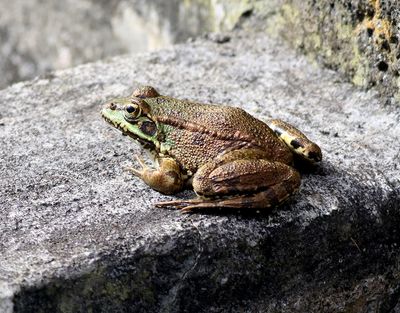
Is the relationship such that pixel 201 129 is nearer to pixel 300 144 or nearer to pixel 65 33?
pixel 300 144

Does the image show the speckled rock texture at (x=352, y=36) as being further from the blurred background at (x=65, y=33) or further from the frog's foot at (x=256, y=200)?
the blurred background at (x=65, y=33)

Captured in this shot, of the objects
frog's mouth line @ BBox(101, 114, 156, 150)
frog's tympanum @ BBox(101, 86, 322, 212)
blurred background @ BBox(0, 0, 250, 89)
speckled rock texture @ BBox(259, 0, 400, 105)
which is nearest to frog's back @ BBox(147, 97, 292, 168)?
frog's tympanum @ BBox(101, 86, 322, 212)

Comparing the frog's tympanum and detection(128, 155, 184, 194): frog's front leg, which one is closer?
the frog's tympanum

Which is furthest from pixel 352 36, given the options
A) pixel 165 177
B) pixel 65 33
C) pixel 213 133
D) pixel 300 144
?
pixel 65 33

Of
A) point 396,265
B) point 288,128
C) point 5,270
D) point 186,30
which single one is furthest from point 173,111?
point 186,30

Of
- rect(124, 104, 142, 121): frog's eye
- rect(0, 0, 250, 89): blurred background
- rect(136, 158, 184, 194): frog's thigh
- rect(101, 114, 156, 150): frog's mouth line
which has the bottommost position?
rect(0, 0, 250, 89): blurred background

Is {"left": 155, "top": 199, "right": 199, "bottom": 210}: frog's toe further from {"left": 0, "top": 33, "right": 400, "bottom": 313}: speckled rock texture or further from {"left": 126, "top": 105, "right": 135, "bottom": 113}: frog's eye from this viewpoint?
{"left": 126, "top": 105, "right": 135, "bottom": 113}: frog's eye

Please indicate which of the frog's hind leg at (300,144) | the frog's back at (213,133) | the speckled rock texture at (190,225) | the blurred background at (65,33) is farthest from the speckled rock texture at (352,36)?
the blurred background at (65,33)

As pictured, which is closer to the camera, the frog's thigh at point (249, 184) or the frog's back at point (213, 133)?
the frog's thigh at point (249, 184)
